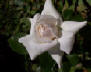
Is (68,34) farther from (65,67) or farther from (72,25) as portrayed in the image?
(65,67)

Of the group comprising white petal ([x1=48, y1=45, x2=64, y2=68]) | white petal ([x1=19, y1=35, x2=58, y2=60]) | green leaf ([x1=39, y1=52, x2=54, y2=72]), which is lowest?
green leaf ([x1=39, y1=52, x2=54, y2=72])

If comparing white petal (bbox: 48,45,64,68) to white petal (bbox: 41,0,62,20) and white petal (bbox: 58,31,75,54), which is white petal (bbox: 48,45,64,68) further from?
white petal (bbox: 41,0,62,20)

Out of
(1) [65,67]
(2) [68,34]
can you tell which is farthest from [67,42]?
(1) [65,67]

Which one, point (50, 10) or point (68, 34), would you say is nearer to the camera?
point (68, 34)

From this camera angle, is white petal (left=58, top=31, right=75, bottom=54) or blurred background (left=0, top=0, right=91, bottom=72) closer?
white petal (left=58, top=31, right=75, bottom=54)

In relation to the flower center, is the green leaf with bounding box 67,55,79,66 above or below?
below

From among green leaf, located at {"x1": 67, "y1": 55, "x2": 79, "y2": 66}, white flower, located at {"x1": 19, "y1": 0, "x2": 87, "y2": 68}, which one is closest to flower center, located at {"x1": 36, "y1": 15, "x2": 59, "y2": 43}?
white flower, located at {"x1": 19, "y1": 0, "x2": 87, "y2": 68}
